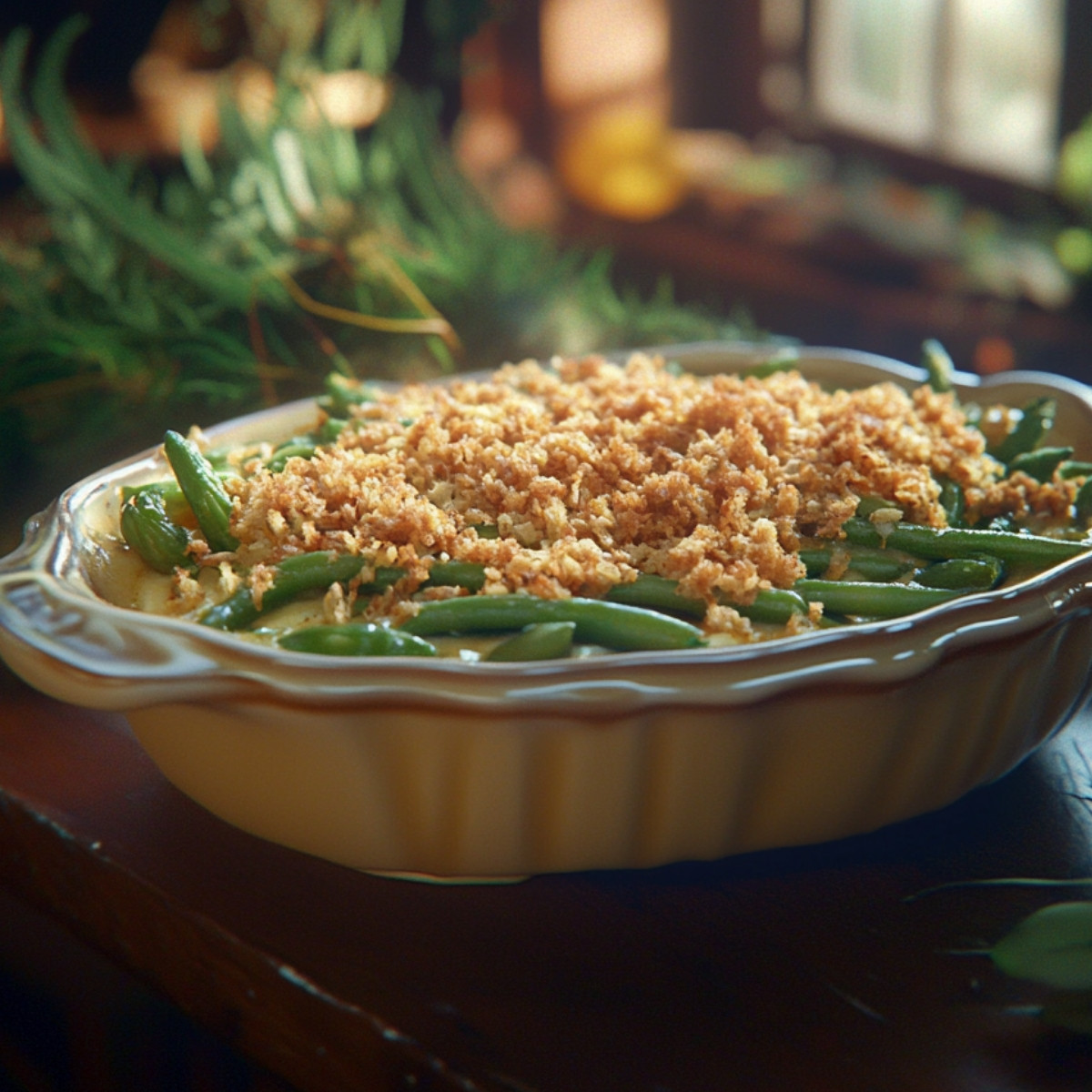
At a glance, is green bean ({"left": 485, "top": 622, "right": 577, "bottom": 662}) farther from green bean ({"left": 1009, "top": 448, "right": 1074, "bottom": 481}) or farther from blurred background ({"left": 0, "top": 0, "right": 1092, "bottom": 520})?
blurred background ({"left": 0, "top": 0, "right": 1092, "bottom": 520})

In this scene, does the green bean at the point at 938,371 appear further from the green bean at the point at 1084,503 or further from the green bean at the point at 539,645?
the green bean at the point at 539,645

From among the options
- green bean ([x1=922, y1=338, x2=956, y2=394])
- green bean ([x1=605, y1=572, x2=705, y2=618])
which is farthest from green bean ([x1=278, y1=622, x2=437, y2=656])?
green bean ([x1=922, y1=338, x2=956, y2=394])

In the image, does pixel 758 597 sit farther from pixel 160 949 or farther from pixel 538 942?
pixel 160 949

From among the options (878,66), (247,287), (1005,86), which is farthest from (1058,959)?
(878,66)

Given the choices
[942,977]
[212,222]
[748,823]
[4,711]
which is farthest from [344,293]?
[942,977]

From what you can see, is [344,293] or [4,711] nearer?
[4,711]

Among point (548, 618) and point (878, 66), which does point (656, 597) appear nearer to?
point (548, 618)

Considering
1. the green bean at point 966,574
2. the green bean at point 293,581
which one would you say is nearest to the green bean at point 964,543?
the green bean at point 966,574
